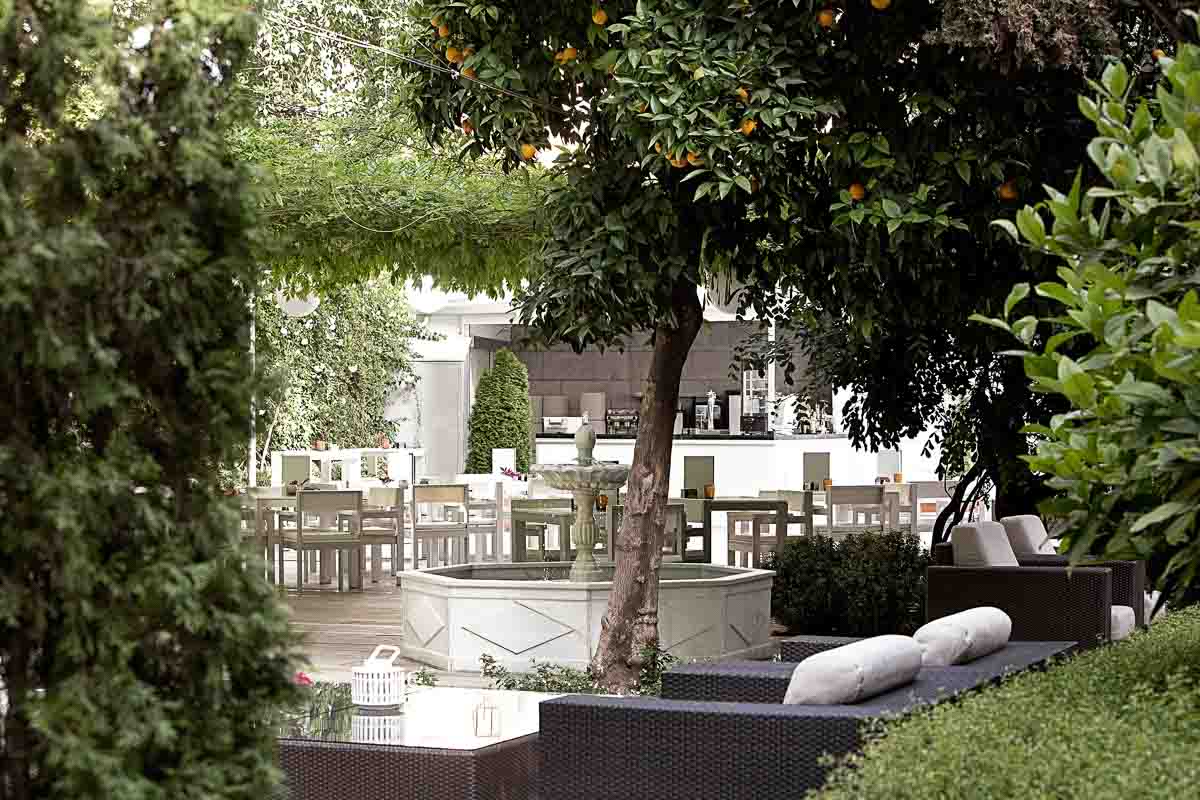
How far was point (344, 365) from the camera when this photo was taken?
18.9 meters

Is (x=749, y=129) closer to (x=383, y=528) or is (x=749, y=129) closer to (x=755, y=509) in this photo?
(x=755, y=509)

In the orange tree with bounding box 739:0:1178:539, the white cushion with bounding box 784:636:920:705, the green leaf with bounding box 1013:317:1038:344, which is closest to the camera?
the green leaf with bounding box 1013:317:1038:344

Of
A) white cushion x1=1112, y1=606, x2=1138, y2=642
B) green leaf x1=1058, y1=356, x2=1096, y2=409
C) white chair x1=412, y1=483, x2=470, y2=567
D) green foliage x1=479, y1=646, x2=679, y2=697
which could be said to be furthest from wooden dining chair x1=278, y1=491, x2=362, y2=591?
green leaf x1=1058, y1=356, x2=1096, y2=409

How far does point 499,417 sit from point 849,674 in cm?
1684

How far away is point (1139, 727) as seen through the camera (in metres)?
3.26

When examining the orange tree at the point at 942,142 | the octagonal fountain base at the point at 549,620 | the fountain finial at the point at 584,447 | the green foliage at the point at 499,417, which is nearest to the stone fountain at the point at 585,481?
the fountain finial at the point at 584,447

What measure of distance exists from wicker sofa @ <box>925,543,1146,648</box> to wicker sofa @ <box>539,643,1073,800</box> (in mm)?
3273

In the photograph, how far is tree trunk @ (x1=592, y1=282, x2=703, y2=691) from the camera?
6.95 m

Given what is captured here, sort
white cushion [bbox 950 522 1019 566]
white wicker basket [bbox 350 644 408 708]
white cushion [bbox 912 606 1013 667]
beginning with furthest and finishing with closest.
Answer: white cushion [bbox 950 522 1019 566]
white wicker basket [bbox 350 644 408 708]
white cushion [bbox 912 606 1013 667]

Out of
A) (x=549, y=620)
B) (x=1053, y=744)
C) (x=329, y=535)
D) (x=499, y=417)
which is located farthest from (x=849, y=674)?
(x=499, y=417)

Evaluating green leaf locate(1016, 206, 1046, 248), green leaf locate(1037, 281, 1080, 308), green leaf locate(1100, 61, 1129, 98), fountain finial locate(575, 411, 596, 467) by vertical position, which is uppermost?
green leaf locate(1100, 61, 1129, 98)

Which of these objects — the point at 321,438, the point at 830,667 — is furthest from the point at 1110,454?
the point at 321,438

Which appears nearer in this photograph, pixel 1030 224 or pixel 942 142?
pixel 1030 224

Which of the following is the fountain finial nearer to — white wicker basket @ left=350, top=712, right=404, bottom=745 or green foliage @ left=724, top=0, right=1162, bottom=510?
Answer: green foliage @ left=724, top=0, right=1162, bottom=510
